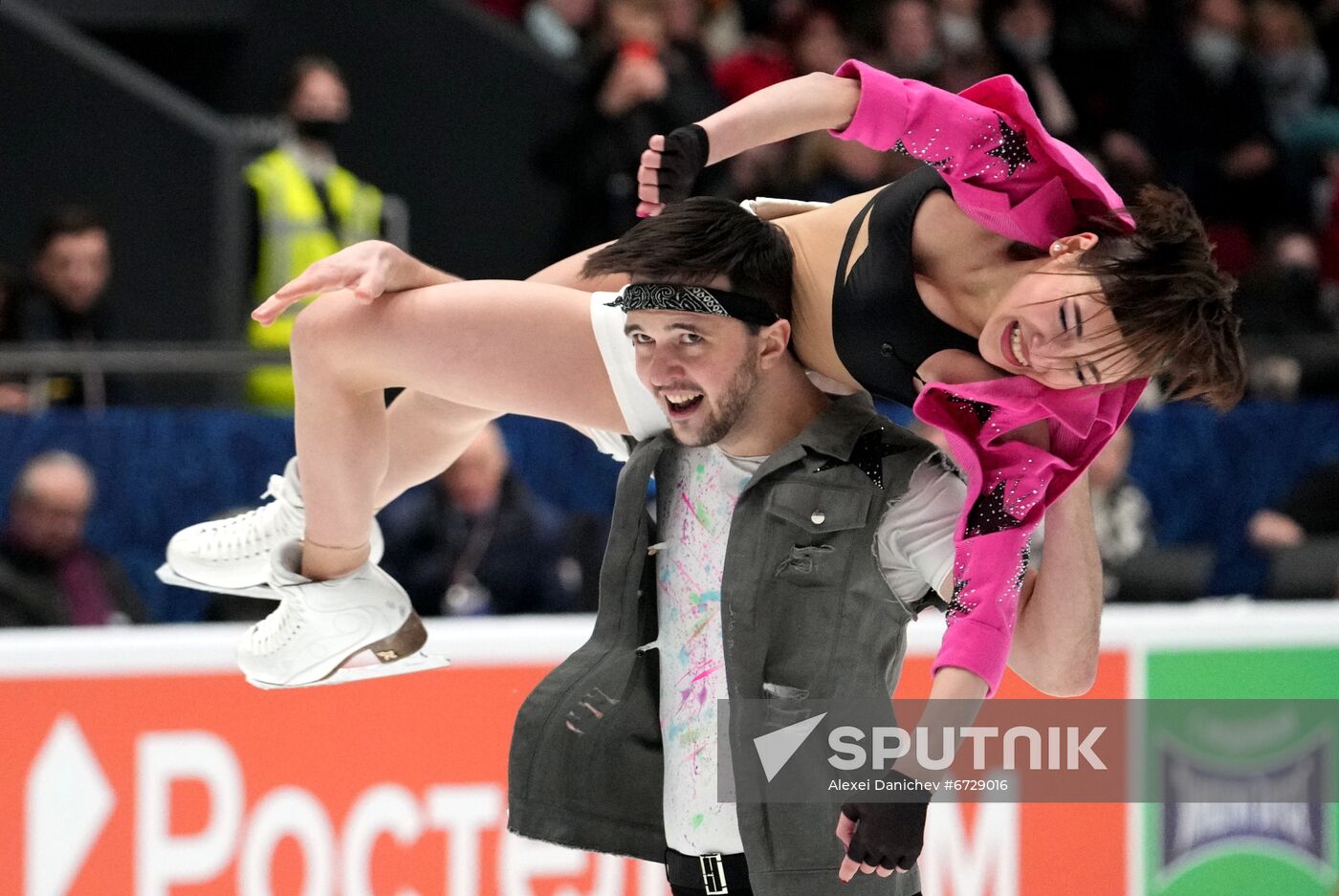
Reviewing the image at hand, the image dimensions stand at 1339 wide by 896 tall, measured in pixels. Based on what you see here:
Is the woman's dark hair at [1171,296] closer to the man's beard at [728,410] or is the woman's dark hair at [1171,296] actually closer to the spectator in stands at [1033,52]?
the man's beard at [728,410]

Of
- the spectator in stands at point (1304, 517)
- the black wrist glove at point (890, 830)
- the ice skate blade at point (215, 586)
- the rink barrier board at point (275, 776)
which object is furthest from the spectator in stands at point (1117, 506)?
the black wrist glove at point (890, 830)

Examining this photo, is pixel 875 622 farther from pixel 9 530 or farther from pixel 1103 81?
pixel 1103 81

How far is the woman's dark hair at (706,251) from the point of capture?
2.87 meters

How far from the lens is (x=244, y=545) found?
3.37m

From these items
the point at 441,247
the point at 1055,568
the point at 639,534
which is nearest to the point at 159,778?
the point at 639,534

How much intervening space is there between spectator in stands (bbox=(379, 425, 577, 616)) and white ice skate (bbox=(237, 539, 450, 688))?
1922mm

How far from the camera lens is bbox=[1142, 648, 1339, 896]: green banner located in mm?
4512

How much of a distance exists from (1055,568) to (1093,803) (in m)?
1.76

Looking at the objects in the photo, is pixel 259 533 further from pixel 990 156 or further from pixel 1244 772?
pixel 1244 772

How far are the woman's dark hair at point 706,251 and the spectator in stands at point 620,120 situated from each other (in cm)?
355

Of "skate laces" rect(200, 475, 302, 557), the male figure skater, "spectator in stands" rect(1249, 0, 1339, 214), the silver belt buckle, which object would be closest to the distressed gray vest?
the male figure skater

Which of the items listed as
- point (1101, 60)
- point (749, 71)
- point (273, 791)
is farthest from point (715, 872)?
point (1101, 60)

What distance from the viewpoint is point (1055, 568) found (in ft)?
9.46

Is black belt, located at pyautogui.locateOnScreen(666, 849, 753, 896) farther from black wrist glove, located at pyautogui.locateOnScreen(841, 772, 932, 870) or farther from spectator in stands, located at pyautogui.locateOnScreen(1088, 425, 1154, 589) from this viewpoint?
spectator in stands, located at pyautogui.locateOnScreen(1088, 425, 1154, 589)
